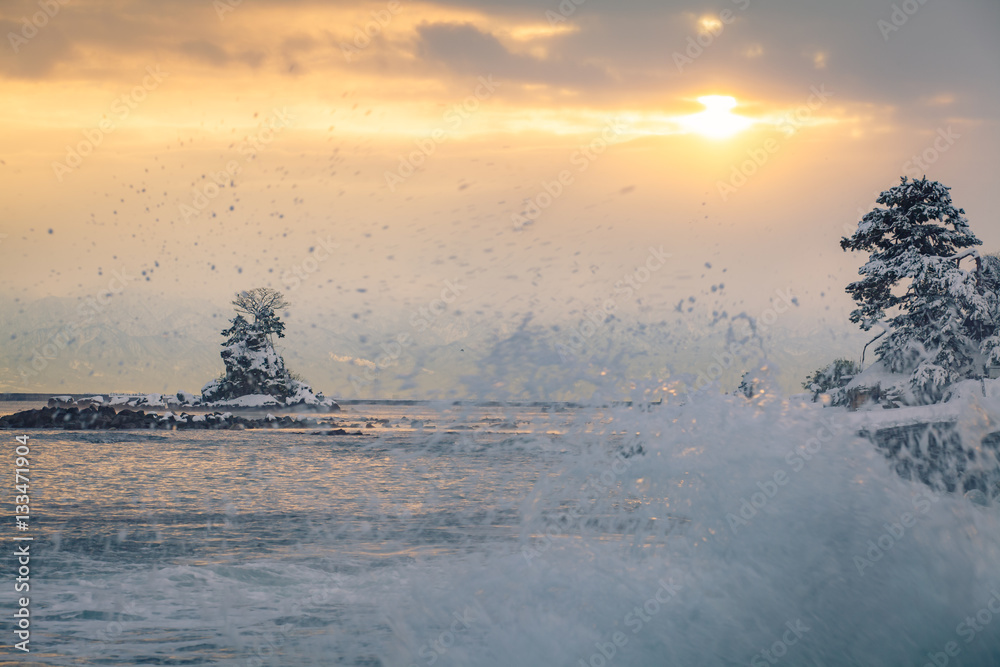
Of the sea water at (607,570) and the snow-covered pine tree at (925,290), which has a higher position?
the snow-covered pine tree at (925,290)

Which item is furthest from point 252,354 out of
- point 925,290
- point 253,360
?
point 925,290

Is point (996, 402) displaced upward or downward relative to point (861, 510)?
upward

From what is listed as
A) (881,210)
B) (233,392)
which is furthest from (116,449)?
(233,392)

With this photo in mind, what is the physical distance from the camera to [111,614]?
331 inches

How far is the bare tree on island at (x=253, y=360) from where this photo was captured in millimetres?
75562

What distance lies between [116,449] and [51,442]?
5670 mm

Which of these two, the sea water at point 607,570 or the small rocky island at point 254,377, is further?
the small rocky island at point 254,377

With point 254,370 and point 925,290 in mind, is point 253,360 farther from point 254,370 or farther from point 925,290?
point 925,290

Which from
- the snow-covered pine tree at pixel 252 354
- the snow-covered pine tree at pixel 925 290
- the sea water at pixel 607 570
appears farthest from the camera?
the snow-covered pine tree at pixel 252 354

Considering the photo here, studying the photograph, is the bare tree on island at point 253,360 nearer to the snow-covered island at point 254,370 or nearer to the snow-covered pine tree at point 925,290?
the snow-covered island at point 254,370

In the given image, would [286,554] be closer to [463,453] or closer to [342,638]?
[342,638]

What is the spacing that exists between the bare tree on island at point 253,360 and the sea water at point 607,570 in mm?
63065

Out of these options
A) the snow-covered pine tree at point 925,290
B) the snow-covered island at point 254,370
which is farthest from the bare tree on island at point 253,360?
the snow-covered pine tree at point 925,290

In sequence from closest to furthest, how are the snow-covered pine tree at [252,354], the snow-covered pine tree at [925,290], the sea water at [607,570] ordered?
the sea water at [607,570]
the snow-covered pine tree at [925,290]
the snow-covered pine tree at [252,354]
